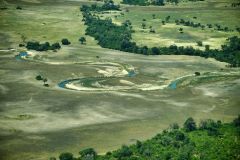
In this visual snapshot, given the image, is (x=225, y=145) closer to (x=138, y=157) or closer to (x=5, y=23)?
(x=138, y=157)

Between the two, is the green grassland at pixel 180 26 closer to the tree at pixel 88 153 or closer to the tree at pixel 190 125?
the tree at pixel 190 125

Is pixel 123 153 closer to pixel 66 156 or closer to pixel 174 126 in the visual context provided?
pixel 66 156

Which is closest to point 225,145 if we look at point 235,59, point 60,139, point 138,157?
point 138,157

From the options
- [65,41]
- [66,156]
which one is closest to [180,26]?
[65,41]

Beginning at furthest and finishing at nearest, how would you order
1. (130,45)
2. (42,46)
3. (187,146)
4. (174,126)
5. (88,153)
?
(130,45), (42,46), (174,126), (187,146), (88,153)

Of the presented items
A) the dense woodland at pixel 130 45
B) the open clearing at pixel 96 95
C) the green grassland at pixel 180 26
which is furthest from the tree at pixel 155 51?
the green grassland at pixel 180 26

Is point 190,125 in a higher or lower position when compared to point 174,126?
higher
